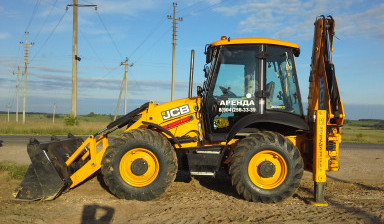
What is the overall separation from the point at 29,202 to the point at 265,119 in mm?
4232

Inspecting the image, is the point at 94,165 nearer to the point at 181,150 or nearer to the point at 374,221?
the point at 181,150

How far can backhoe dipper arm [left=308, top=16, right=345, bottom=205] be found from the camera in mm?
6473

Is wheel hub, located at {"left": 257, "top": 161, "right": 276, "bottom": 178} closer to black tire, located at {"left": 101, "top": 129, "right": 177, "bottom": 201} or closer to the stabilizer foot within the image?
the stabilizer foot

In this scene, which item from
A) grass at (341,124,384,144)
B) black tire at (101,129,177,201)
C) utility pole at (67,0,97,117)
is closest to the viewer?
black tire at (101,129,177,201)

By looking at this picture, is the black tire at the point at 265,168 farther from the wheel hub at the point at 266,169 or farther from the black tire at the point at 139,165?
the black tire at the point at 139,165

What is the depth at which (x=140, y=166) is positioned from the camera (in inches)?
263

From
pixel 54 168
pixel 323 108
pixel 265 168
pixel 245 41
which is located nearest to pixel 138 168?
pixel 54 168

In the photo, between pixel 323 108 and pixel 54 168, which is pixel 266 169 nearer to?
pixel 323 108

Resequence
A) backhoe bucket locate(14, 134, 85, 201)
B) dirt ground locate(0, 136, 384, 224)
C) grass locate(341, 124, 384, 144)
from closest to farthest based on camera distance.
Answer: dirt ground locate(0, 136, 384, 224), backhoe bucket locate(14, 134, 85, 201), grass locate(341, 124, 384, 144)

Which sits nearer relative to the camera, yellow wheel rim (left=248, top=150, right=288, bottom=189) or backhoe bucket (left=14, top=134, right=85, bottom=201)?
backhoe bucket (left=14, top=134, right=85, bottom=201)

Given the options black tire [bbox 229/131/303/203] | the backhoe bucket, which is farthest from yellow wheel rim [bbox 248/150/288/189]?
the backhoe bucket

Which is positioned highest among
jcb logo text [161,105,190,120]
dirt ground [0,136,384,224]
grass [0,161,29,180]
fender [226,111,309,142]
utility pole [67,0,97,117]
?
utility pole [67,0,97,117]

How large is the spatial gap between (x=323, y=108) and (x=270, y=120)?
1073mm

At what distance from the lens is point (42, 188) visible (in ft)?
20.7
